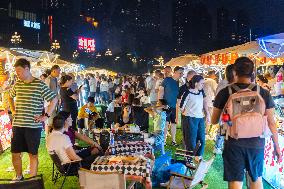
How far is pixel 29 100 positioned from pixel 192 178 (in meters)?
2.88

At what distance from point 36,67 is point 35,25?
56.5 meters

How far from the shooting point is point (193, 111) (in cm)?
862

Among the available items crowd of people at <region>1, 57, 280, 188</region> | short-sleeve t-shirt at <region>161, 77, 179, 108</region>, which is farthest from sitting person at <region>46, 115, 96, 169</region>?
short-sleeve t-shirt at <region>161, 77, 179, 108</region>

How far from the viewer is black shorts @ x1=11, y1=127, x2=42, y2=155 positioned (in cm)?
673

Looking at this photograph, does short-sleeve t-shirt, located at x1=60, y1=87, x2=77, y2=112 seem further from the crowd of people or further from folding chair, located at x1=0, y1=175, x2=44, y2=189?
folding chair, located at x1=0, y1=175, x2=44, y2=189

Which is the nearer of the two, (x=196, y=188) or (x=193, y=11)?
(x=196, y=188)

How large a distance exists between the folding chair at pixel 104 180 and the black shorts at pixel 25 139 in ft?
6.27

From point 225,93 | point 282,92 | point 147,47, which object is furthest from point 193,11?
point 225,93

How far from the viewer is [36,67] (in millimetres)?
22906

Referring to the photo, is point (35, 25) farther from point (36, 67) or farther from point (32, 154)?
point (32, 154)

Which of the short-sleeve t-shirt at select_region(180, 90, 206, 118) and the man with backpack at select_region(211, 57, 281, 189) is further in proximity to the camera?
the short-sleeve t-shirt at select_region(180, 90, 206, 118)

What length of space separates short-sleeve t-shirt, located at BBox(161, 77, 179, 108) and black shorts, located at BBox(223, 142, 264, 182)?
22.1ft

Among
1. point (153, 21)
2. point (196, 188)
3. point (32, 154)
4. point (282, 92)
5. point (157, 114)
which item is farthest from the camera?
point (153, 21)

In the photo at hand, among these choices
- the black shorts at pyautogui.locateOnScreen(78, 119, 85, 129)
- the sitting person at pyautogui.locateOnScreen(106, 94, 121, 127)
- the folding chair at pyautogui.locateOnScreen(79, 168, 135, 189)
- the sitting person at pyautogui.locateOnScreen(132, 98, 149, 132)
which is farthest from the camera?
the black shorts at pyautogui.locateOnScreen(78, 119, 85, 129)
